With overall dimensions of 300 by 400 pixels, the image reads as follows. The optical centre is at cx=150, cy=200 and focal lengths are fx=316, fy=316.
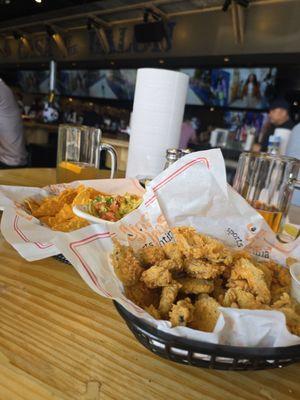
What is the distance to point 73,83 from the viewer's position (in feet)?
26.8

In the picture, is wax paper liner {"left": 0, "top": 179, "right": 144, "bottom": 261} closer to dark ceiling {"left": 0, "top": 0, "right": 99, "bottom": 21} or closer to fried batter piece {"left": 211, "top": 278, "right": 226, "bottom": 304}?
fried batter piece {"left": 211, "top": 278, "right": 226, "bottom": 304}

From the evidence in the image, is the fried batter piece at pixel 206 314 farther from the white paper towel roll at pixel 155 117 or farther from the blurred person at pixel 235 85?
the blurred person at pixel 235 85

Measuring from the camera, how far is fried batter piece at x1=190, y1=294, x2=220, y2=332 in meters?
0.51

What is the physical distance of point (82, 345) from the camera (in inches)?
21.8

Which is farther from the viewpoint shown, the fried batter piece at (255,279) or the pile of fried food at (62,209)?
the pile of fried food at (62,209)

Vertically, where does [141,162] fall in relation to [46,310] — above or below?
above

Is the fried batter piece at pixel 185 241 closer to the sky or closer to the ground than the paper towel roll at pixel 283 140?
closer to the ground

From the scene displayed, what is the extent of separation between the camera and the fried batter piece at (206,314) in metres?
0.51

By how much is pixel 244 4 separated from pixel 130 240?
4923mm

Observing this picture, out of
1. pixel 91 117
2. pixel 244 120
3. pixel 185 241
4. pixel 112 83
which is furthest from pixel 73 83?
pixel 185 241

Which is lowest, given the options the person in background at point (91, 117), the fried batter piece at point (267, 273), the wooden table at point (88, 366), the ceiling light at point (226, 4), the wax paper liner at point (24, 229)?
the person in background at point (91, 117)

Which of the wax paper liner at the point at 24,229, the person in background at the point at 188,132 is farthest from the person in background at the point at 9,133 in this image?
the person in background at the point at 188,132

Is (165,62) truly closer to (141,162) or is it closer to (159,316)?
(141,162)

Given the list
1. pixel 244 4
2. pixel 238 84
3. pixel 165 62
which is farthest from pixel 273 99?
pixel 165 62
